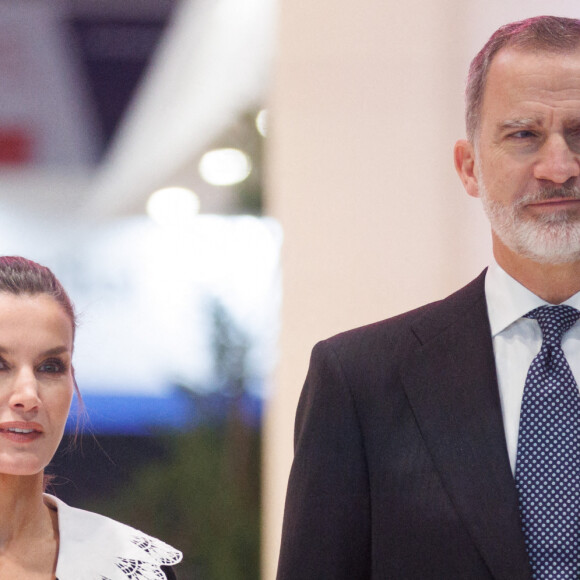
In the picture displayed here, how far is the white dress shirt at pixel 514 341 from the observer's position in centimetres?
184

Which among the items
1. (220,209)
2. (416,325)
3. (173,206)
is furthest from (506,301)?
(173,206)

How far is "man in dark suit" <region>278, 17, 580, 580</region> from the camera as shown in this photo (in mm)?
1767

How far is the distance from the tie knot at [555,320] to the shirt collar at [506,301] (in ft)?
0.07

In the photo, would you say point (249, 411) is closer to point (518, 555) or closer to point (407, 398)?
point (407, 398)

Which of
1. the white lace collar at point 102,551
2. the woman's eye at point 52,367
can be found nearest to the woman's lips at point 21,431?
the woman's eye at point 52,367

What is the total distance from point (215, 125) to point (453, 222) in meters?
→ 1.32

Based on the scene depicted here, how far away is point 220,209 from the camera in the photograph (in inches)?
146

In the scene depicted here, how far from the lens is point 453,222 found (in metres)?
2.78

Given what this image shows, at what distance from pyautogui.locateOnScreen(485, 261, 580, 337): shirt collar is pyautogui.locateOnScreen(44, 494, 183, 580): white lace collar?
2.89 feet

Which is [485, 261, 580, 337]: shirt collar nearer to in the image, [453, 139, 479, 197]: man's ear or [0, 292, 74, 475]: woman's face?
[453, 139, 479, 197]: man's ear

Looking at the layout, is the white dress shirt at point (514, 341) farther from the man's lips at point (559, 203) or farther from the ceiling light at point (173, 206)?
the ceiling light at point (173, 206)

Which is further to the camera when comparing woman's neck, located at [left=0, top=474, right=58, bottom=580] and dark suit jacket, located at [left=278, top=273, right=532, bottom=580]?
woman's neck, located at [left=0, top=474, right=58, bottom=580]

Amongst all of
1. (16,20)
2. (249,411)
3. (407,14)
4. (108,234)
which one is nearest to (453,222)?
(407,14)

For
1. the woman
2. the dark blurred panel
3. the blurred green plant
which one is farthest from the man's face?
the dark blurred panel
